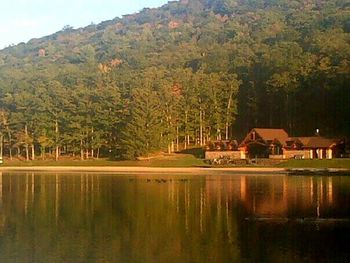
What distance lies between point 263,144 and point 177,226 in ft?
184

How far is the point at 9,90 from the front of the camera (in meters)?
110

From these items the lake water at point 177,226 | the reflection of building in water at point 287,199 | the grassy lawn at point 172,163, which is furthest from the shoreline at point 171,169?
the lake water at point 177,226

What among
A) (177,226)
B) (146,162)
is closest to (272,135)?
(146,162)

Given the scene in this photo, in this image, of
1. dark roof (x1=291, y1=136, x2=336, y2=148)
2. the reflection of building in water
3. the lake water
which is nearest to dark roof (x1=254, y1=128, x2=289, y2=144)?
dark roof (x1=291, y1=136, x2=336, y2=148)

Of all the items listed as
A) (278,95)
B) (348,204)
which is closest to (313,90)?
(278,95)

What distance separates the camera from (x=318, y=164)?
67.4m

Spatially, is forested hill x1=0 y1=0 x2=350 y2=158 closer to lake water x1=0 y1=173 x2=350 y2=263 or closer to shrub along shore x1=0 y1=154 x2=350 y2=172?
shrub along shore x1=0 y1=154 x2=350 y2=172

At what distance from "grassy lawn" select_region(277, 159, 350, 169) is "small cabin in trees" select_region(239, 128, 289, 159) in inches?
326

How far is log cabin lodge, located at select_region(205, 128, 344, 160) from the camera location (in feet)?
250

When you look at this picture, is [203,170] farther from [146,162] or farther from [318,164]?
[146,162]

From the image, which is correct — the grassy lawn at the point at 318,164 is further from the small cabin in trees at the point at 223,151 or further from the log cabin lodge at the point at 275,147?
the small cabin in trees at the point at 223,151

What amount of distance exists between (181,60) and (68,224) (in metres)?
121

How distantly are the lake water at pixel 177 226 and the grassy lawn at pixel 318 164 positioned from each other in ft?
92.1

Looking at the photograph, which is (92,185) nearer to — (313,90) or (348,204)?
(348,204)
